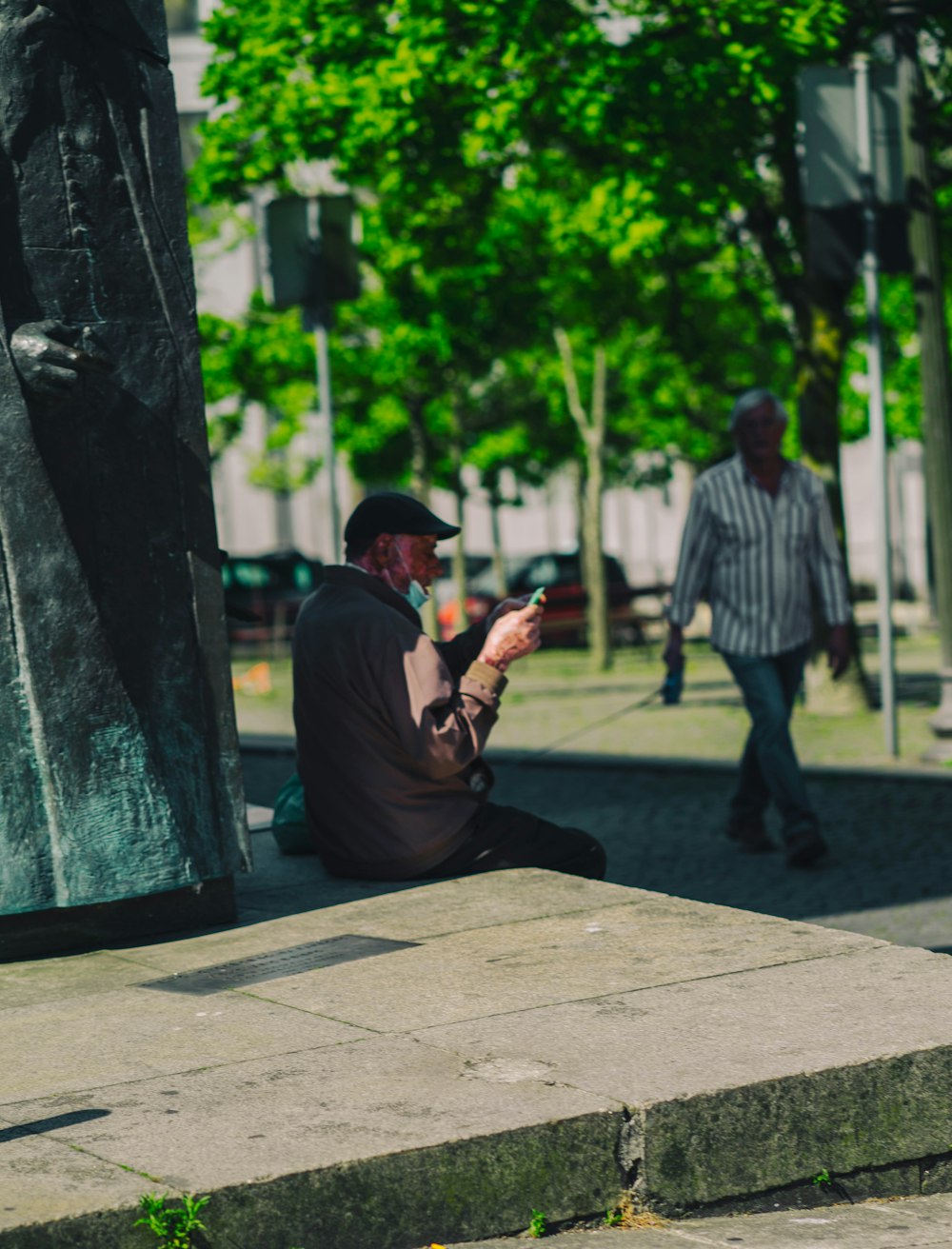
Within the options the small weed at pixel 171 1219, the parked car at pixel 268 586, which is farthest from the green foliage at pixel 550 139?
the parked car at pixel 268 586

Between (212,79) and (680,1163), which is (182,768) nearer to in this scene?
(680,1163)

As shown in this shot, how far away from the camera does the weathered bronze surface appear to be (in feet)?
17.6

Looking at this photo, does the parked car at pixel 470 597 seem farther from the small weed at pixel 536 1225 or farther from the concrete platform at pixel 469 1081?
the small weed at pixel 536 1225

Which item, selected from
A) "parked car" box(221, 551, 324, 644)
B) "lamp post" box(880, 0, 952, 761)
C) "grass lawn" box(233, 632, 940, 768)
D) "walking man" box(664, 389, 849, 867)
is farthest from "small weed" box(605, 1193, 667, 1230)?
"parked car" box(221, 551, 324, 644)

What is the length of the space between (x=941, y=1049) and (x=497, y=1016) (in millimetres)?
942

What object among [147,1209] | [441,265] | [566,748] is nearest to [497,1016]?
[147,1209]

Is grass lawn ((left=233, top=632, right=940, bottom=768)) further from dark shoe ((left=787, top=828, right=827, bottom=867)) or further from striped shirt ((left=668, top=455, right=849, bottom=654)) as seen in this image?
dark shoe ((left=787, top=828, right=827, bottom=867))

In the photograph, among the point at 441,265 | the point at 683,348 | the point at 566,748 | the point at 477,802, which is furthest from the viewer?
the point at 683,348

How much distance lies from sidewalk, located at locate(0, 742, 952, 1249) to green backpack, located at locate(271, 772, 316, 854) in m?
0.85

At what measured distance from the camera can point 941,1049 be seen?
428 centimetres

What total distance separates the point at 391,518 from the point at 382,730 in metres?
0.66

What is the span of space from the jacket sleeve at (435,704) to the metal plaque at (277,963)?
2.09 ft

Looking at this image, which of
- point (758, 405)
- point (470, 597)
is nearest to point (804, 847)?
point (758, 405)

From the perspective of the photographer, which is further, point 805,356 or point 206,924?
point 805,356
